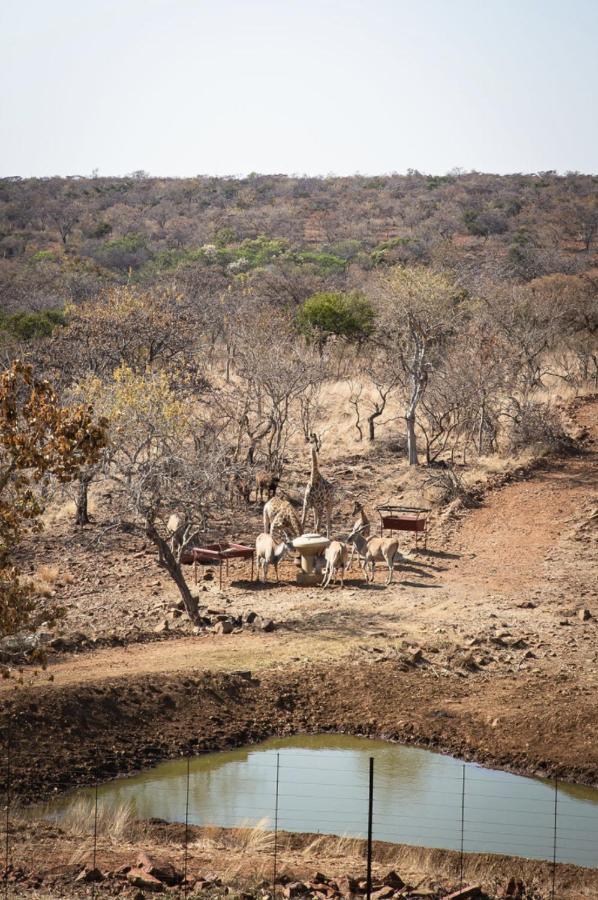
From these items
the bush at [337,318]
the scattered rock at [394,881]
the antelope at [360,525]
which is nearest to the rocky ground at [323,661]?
the antelope at [360,525]

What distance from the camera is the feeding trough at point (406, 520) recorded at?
23172 mm

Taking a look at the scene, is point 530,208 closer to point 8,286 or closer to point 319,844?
point 8,286

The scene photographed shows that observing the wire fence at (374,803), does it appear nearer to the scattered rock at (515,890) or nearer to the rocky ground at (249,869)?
the rocky ground at (249,869)

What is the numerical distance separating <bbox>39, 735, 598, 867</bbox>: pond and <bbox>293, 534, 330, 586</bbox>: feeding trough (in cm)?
633

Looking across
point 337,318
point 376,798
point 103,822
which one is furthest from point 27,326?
point 103,822

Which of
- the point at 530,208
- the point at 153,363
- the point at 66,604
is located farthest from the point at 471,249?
the point at 66,604

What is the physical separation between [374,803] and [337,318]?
27920 millimetres

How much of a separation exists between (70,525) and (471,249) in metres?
48.7

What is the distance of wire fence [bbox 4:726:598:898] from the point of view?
41.4 feet

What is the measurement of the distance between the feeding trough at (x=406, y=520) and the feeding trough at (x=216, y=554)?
116 inches

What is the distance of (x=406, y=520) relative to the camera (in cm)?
2322

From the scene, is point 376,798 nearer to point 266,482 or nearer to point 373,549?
point 373,549

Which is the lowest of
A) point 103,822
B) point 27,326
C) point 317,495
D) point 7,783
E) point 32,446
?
point 103,822

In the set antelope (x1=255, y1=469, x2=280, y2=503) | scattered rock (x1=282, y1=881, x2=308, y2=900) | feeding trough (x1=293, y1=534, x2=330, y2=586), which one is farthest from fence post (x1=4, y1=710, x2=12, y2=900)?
antelope (x1=255, y1=469, x2=280, y2=503)
